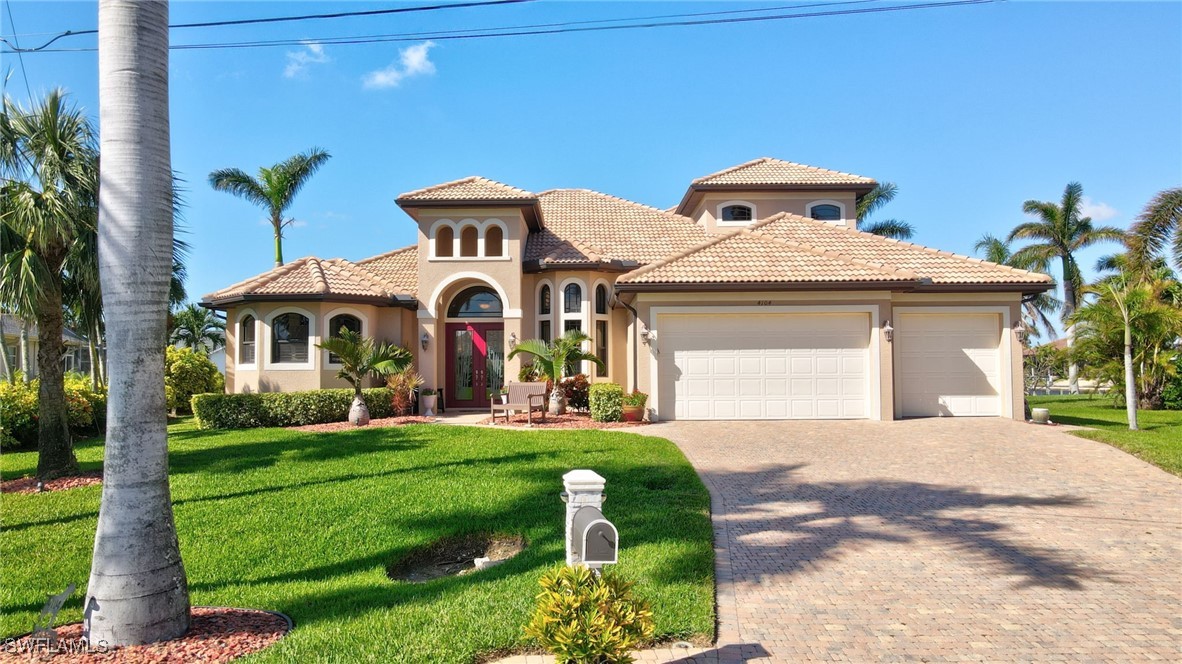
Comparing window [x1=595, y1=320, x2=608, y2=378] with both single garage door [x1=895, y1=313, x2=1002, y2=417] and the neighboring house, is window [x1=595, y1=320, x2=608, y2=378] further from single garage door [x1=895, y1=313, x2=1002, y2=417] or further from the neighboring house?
the neighboring house

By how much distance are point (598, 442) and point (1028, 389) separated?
1783 inches

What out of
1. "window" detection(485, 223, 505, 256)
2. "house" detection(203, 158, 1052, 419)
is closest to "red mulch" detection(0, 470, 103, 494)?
"house" detection(203, 158, 1052, 419)

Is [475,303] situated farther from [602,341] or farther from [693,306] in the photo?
[693,306]

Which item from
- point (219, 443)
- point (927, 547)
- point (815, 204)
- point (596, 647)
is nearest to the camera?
point (596, 647)

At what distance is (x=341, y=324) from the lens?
58.8ft

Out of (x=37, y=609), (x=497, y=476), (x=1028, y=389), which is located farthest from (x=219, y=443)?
(x=1028, y=389)

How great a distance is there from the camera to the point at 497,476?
31.1 ft

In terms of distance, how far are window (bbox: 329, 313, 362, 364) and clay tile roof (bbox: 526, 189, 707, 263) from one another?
5453 millimetres

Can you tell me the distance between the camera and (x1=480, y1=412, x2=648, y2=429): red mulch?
48.0 ft

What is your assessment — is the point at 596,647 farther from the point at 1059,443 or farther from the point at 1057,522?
the point at 1059,443

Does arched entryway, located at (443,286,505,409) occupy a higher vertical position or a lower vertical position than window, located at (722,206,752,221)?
lower

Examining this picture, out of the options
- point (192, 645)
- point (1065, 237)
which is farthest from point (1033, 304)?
point (192, 645)

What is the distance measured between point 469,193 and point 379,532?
42.5 feet

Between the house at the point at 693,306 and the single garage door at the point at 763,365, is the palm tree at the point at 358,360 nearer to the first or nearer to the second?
the house at the point at 693,306
